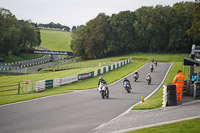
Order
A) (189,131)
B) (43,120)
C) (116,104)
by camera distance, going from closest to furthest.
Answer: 1. (189,131)
2. (43,120)
3. (116,104)

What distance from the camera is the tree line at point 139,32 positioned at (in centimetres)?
8331

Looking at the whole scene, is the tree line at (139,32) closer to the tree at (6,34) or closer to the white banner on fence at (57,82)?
the tree at (6,34)

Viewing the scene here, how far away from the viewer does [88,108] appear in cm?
1552

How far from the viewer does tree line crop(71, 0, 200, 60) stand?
273 feet

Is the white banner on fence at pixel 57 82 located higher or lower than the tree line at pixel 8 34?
lower

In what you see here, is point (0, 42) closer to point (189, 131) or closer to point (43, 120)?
point (43, 120)

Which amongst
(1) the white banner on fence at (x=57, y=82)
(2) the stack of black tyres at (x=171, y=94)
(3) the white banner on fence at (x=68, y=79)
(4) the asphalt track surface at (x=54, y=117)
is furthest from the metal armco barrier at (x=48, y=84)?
(2) the stack of black tyres at (x=171, y=94)

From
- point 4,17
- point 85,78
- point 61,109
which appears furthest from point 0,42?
point 61,109

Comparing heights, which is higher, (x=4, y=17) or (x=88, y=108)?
(x=4, y=17)

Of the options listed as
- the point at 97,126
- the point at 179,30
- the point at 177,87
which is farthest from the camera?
the point at 179,30

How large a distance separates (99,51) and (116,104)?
7500 cm

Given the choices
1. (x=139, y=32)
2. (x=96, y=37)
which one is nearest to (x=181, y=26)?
(x=139, y=32)

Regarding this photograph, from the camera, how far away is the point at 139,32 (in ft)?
288

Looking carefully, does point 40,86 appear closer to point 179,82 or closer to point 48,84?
point 48,84
